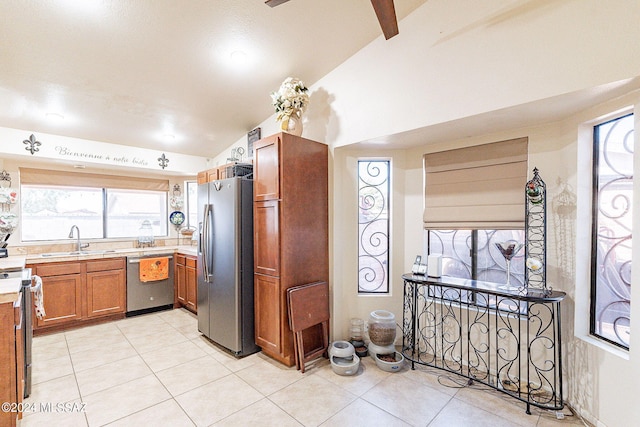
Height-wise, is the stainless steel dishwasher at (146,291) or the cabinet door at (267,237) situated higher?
the cabinet door at (267,237)

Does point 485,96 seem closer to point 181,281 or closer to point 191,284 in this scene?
point 191,284

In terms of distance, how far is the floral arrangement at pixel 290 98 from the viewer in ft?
9.59

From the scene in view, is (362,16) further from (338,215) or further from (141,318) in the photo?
(141,318)

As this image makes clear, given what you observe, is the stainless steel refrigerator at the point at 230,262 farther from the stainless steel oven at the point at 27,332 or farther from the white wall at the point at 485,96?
the stainless steel oven at the point at 27,332

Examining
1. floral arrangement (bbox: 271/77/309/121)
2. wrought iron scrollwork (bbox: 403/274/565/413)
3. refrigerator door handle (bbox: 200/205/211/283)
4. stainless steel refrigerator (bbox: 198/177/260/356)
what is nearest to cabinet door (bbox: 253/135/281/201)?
stainless steel refrigerator (bbox: 198/177/260/356)

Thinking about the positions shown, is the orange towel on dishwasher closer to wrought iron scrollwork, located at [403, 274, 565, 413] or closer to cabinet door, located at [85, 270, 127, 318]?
cabinet door, located at [85, 270, 127, 318]

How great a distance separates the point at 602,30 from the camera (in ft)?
5.31

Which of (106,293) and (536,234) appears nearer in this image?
(536,234)

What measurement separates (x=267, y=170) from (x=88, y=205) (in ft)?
11.6

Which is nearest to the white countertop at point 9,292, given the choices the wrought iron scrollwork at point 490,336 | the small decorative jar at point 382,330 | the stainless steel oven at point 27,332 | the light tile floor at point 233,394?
the stainless steel oven at point 27,332

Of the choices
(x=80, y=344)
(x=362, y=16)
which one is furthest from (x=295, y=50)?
(x=80, y=344)

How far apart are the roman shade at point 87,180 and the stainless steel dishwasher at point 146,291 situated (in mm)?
1387

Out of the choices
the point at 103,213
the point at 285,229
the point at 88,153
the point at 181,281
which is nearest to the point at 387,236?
the point at 285,229

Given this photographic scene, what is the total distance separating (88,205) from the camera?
446cm
